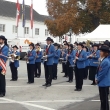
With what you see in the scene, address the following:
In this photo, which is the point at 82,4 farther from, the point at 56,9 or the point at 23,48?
the point at 23,48

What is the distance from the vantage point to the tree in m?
32.2

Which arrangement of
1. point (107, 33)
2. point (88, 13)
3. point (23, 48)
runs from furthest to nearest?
point (88, 13)
point (23, 48)
point (107, 33)

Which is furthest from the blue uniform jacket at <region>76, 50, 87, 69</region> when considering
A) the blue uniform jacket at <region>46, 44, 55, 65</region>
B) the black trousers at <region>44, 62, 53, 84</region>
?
the black trousers at <region>44, 62, 53, 84</region>

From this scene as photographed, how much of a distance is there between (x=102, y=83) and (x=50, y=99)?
108 inches

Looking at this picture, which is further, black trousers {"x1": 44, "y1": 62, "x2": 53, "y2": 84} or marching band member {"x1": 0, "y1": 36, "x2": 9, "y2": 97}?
black trousers {"x1": 44, "y1": 62, "x2": 53, "y2": 84}

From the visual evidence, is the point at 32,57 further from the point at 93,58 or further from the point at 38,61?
the point at 38,61

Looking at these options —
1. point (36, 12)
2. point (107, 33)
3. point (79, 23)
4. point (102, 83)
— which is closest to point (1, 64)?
point (102, 83)

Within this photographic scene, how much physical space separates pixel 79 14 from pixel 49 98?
25.0 m

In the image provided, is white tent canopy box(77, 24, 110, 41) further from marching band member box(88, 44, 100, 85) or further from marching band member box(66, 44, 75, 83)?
marching band member box(88, 44, 100, 85)

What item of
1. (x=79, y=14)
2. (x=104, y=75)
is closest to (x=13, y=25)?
(x=79, y=14)

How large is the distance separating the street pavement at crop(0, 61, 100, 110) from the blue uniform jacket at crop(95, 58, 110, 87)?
1385 millimetres

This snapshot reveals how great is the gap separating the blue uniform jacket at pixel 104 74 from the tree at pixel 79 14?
2526 centimetres

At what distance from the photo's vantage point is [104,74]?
7.04 meters

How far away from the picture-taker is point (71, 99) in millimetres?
9469
